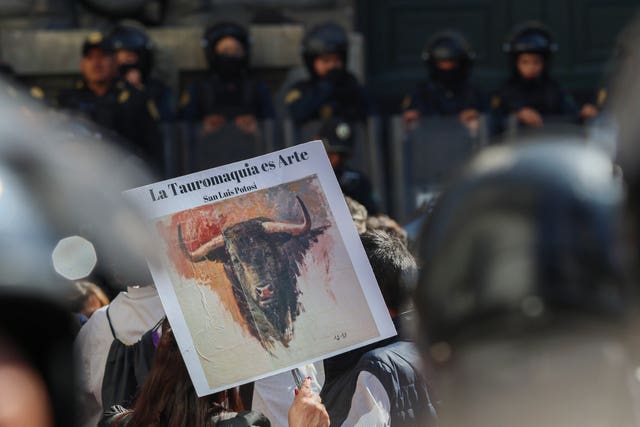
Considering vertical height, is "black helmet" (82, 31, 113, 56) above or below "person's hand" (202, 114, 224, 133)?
above

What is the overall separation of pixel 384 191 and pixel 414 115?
0.45 meters

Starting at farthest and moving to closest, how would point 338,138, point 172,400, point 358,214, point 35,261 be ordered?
point 338,138
point 358,214
point 172,400
point 35,261

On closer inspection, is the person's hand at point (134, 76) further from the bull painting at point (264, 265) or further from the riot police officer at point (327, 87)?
the bull painting at point (264, 265)

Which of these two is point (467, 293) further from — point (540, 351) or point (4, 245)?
point (4, 245)

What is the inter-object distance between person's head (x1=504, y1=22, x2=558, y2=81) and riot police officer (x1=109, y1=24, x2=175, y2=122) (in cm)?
207

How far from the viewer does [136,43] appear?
27.5ft

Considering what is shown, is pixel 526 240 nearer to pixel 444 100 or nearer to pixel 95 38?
pixel 444 100

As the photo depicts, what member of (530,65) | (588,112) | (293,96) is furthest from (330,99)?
(588,112)

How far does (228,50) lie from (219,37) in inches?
5.3

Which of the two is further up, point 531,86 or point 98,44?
point 98,44

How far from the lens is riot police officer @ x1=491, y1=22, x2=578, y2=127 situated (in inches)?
302

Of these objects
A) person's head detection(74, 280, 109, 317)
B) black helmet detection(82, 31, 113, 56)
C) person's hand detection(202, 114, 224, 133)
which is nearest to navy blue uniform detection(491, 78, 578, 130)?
person's hand detection(202, 114, 224, 133)

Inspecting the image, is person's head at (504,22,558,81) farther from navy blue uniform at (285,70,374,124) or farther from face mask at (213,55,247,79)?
face mask at (213,55,247,79)

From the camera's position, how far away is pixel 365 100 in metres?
7.86
